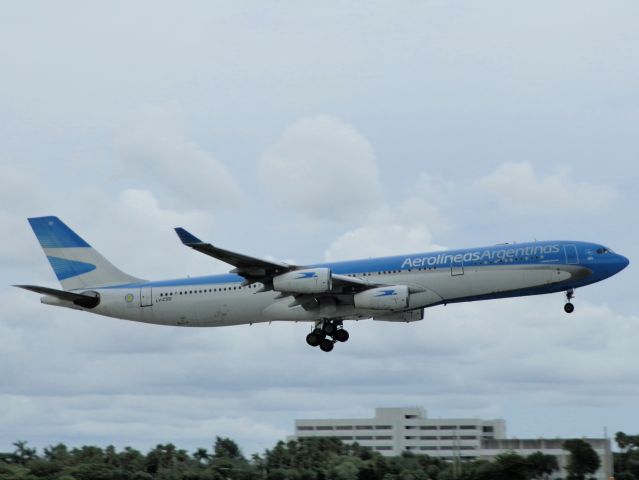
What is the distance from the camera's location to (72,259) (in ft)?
206

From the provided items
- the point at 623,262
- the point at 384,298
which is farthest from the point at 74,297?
the point at 623,262

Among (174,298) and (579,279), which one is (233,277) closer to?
(174,298)

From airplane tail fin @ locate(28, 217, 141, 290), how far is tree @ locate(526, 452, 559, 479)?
55717mm

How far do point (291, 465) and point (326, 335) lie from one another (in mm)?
66445

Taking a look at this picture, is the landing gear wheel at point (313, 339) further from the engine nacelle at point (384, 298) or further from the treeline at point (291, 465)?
the treeline at point (291, 465)

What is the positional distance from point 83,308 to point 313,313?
14.4 meters

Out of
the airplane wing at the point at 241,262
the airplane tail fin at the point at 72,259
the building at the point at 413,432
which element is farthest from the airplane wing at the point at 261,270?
the building at the point at 413,432

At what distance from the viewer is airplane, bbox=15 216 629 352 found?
170ft

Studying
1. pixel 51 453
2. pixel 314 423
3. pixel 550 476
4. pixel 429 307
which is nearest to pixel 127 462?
pixel 51 453

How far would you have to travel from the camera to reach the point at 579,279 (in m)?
52.0

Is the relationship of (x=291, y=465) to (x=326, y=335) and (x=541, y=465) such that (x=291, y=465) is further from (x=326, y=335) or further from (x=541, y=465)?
(x=326, y=335)

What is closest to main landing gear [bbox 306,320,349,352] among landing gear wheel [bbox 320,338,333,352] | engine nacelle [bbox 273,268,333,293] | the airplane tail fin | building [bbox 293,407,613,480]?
landing gear wheel [bbox 320,338,333,352]

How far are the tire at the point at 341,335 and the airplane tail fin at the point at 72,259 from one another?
1274 cm

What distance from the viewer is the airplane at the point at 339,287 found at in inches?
2041
